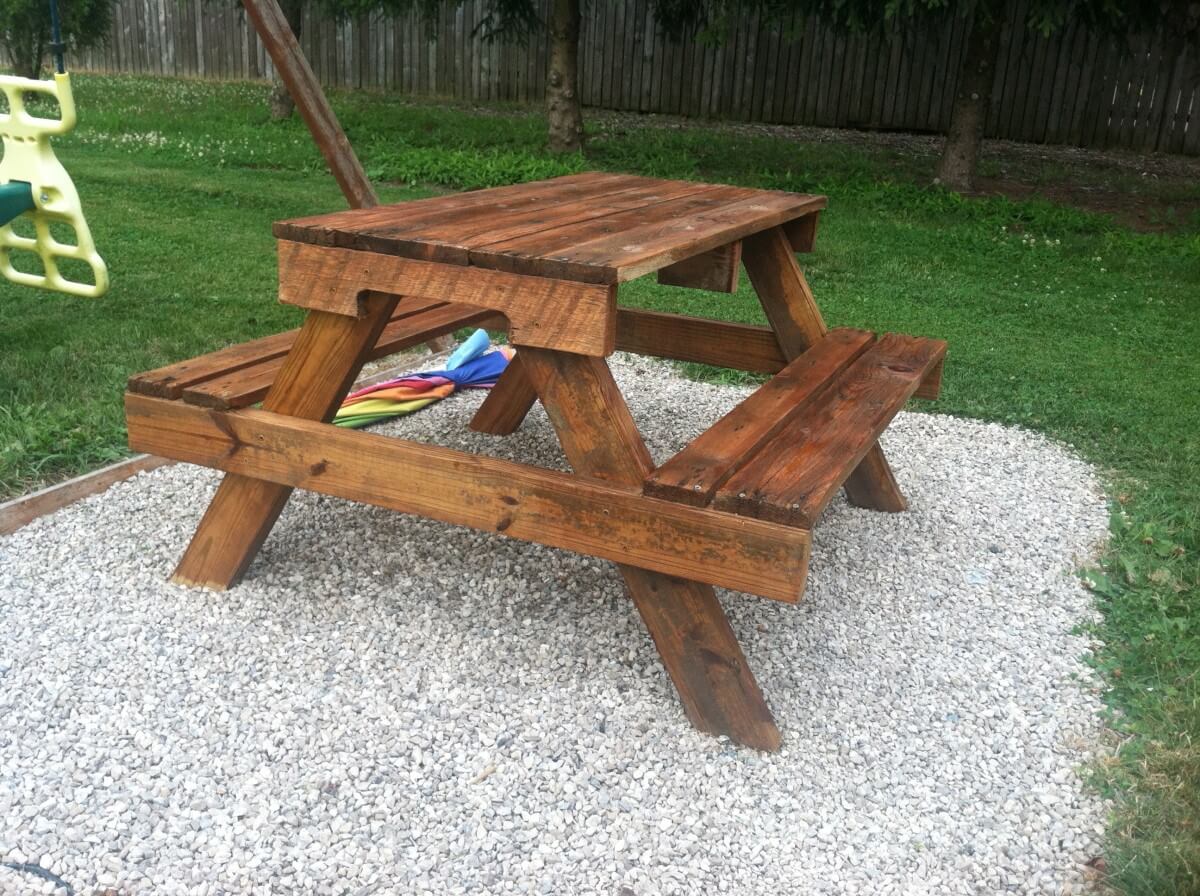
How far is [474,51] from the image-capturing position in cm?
1627

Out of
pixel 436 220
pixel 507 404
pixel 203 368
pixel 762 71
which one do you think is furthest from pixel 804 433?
pixel 762 71

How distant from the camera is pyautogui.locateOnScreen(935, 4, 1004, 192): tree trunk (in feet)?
31.9

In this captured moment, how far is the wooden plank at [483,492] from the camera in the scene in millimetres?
2307

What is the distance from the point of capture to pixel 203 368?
10.0ft

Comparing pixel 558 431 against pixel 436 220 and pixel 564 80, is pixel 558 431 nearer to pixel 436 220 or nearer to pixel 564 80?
pixel 436 220

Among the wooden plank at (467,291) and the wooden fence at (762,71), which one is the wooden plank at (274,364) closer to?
the wooden plank at (467,291)

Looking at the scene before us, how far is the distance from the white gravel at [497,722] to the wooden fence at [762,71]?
10.9m

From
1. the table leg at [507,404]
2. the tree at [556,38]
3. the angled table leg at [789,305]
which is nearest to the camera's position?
the angled table leg at [789,305]

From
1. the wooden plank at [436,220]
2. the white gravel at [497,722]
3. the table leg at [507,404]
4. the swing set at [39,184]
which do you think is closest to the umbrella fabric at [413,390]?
the table leg at [507,404]

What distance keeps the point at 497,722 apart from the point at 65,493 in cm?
182

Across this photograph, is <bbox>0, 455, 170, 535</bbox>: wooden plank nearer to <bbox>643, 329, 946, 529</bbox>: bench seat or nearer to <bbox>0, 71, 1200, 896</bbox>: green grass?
<bbox>0, 71, 1200, 896</bbox>: green grass

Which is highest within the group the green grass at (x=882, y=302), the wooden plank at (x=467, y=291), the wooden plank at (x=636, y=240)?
the wooden plank at (x=636, y=240)

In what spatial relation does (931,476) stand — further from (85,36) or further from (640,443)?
(85,36)

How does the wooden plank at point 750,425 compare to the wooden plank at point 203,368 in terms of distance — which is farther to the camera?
the wooden plank at point 203,368
